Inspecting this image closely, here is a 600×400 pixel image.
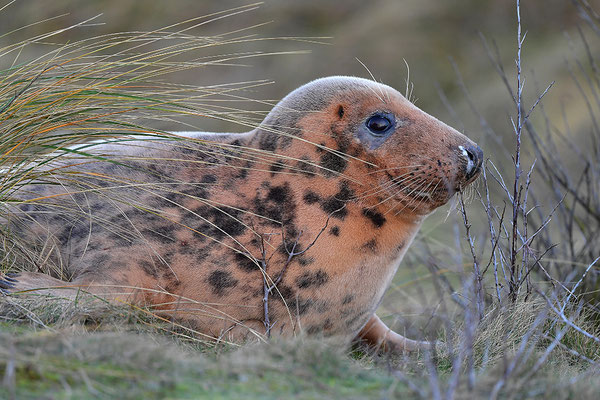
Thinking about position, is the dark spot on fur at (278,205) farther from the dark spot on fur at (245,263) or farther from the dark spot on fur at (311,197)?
the dark spot on fur at (245,263)

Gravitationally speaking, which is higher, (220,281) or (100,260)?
(100,260)

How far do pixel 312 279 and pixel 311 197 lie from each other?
0.40 m

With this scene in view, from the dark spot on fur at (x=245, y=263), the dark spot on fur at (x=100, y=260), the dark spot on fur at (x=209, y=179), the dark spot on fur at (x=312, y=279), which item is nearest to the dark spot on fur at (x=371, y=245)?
the dark spot on fur at (x=312, y=279)

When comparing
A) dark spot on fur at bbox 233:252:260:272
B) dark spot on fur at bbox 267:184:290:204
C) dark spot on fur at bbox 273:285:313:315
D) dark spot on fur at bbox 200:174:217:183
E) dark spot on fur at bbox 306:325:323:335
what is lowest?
dark spot on fur at bbox 306:325:323:335

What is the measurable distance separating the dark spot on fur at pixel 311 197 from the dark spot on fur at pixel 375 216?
9.2 inches

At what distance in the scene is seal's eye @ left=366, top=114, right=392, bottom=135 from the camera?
3.65 metres

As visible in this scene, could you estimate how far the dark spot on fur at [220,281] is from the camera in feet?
11.3

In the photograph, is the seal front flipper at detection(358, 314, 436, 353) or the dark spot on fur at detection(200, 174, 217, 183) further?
the seal front flipper at detection(358, 314, 436, 353)

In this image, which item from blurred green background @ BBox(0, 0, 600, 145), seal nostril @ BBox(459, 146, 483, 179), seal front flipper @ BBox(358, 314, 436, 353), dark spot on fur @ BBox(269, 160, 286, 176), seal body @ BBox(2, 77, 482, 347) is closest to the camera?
seal body @ BBox(2, 77, 482, 347)

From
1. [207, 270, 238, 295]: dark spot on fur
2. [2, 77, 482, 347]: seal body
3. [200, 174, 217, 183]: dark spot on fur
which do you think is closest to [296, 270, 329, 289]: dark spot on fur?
[2, 77, 482, 347]: seal body

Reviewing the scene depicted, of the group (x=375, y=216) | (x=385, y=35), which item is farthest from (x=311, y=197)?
(x=385, y=35)

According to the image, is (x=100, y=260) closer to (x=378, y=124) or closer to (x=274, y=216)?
(x=274, y=216)

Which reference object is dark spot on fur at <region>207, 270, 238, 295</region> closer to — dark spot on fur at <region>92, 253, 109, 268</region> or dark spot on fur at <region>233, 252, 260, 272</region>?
dark spot on fur at <region>233, 252, 260, 272</region>

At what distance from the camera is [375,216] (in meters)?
3.62
